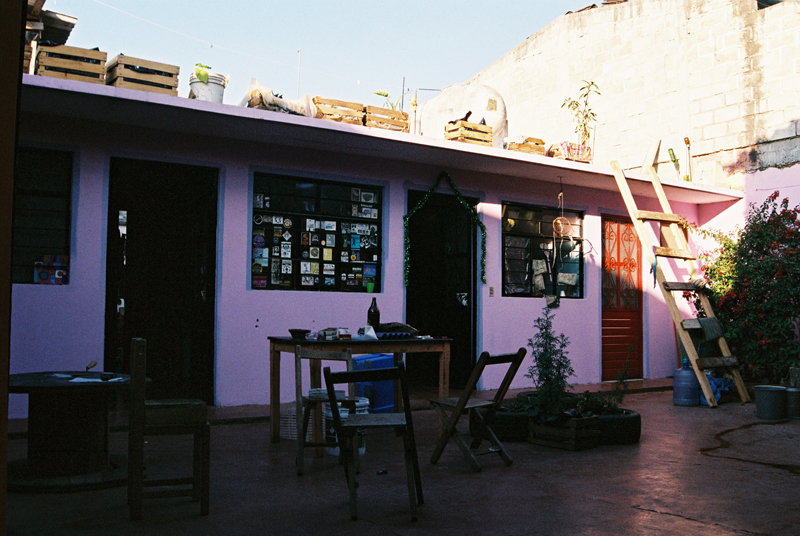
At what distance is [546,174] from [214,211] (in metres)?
4.68

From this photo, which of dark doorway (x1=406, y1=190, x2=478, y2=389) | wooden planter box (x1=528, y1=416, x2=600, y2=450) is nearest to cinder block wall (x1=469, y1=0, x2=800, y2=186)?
dark doorway (x1=406, y1=190, x2=478, y2=389)

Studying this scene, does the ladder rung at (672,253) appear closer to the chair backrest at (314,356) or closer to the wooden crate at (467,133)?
the wooden crate at (467,133)

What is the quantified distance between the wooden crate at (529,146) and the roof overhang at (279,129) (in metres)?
0.26

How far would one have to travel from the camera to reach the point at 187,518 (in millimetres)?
3814

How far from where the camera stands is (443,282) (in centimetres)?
1033

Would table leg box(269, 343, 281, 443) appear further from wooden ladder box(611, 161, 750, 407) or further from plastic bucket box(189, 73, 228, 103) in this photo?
wooden ladder box(611, 161, 750, 407)

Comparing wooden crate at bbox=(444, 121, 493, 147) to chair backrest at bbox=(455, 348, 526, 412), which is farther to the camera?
wooden crate at bbox=(444, 121, 493, 147)

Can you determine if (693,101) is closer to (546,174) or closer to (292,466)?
(546,174)

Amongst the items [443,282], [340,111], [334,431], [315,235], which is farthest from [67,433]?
[443,282]

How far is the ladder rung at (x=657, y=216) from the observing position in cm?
951

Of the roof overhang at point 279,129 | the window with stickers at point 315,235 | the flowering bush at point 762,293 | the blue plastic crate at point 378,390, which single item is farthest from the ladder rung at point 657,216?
the blue plastic crate at point 378,390

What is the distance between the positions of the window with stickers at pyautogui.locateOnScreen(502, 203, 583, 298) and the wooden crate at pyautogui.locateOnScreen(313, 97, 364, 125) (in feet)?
9.70

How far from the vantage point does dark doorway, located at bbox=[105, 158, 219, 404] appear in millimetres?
8008

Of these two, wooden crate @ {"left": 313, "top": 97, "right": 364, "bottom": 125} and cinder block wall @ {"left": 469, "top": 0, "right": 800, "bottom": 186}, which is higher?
cinder block wall @ {"left": 469, "top": 0, "right": 800, "bottom": 186}
